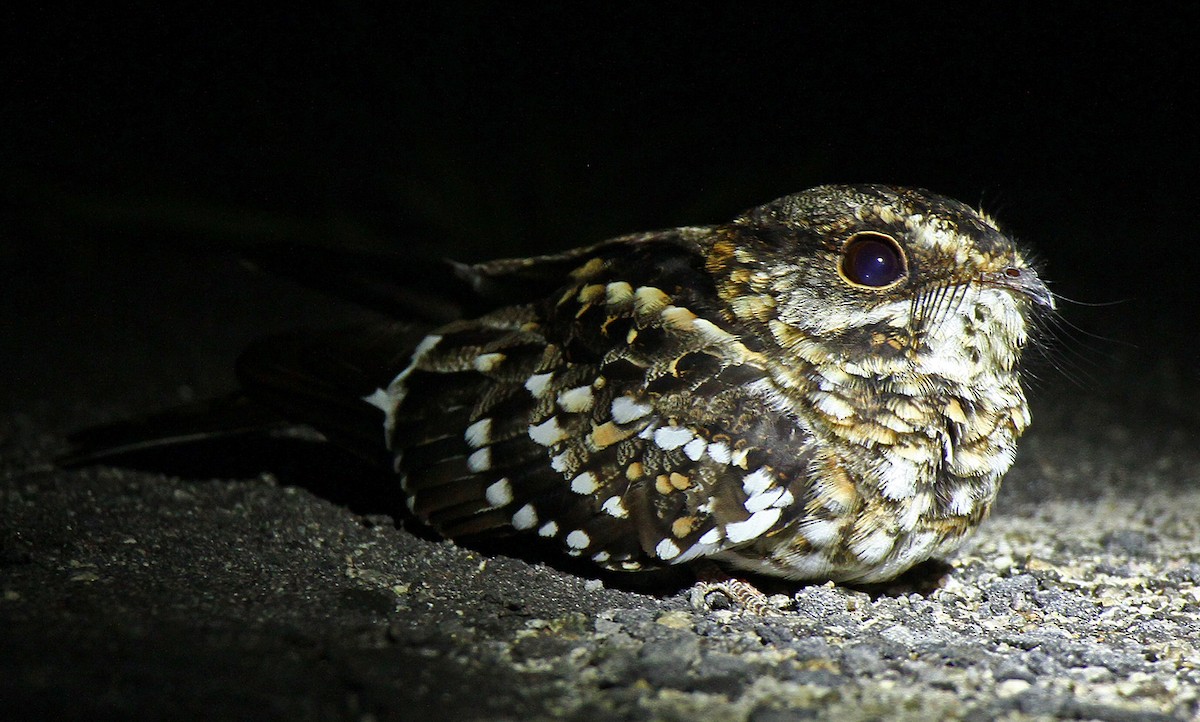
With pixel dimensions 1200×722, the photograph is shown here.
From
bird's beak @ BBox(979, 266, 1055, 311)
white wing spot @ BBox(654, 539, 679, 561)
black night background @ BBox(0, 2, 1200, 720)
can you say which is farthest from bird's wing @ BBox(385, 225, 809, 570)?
black night background @ BBox(0, 2, 1200, 720)

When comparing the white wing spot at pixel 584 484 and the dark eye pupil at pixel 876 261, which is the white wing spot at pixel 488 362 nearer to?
the white wing spot at pixel 584 484

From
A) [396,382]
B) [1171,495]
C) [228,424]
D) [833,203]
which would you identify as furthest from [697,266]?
[1171,495]

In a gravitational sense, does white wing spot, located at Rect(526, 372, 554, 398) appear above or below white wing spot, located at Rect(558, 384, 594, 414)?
above

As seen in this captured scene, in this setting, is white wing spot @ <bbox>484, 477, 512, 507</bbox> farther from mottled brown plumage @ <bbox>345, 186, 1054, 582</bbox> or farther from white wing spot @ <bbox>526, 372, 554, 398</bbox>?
white wing spot @ <bbox>526, 372, 554, 398</bbox>

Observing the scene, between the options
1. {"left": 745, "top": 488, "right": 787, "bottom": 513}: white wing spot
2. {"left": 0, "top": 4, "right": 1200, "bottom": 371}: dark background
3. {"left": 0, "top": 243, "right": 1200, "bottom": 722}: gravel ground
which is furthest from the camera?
{"left": 0, "top": 4, "right": 1200, "bottom": 371}: dark background

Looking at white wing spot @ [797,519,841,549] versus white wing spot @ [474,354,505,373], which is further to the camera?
white wing spot @ [474,354,505,373]

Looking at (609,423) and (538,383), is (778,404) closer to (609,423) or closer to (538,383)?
(609,423)

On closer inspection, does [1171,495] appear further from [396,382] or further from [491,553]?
[396,382]
